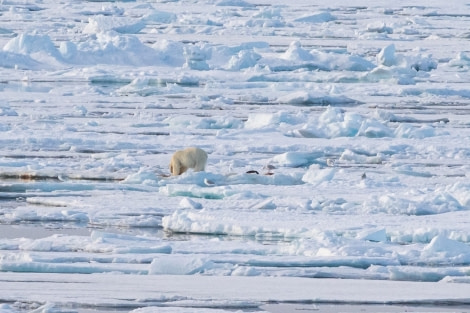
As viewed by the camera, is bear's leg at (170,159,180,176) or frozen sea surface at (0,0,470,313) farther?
bear's leg at (170,159,180,176)

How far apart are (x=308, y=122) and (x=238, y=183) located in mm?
3060

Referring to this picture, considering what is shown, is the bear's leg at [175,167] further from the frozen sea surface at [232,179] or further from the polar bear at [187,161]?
the frozen sea surface at [232,179]

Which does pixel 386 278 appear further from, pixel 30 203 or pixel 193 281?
pixel 30 203

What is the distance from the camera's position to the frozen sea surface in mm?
4766

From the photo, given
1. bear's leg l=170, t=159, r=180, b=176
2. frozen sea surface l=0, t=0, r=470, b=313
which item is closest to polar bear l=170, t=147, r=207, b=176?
bear's leg l=170, t=159, r=180, b=176

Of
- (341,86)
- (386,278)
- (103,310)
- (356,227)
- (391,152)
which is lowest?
(103,310)

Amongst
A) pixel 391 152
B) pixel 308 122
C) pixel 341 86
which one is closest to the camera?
pixel 391 152

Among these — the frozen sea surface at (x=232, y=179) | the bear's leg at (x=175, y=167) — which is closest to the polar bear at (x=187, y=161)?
the bear's leg at (x=175, y=167)

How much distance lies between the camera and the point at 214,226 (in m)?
5.94

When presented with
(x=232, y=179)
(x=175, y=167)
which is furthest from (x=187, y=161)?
(x=232, y=179)

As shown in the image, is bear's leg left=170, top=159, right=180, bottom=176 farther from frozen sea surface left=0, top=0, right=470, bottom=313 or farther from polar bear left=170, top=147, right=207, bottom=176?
frozen sea surface left=0, top=0, right=470, bottom=313

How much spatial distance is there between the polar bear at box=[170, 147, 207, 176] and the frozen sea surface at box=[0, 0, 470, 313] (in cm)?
14

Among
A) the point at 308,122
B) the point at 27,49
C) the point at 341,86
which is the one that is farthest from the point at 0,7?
the point at 308,122

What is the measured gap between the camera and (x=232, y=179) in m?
7.40
